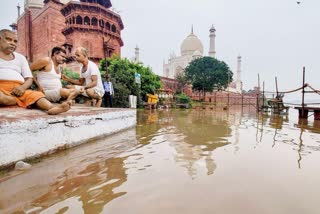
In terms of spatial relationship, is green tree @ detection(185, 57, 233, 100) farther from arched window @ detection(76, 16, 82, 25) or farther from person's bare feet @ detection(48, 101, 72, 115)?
person's bare feet @ detection(48, 101, 72, 115)

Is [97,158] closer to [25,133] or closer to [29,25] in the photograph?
[25,133]

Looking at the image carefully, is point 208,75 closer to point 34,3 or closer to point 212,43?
point 212,43

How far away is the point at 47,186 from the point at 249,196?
177 centimetres

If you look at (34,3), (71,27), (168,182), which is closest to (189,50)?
(71,27)

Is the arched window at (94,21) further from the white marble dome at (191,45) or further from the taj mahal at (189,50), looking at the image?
the white marble dome at (191,45)

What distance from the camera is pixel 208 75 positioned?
31.5 metres

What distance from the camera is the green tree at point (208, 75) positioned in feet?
103

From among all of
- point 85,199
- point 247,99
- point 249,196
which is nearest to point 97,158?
point 85,199

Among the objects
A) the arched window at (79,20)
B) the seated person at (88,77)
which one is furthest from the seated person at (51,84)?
the arched window at (79,20)

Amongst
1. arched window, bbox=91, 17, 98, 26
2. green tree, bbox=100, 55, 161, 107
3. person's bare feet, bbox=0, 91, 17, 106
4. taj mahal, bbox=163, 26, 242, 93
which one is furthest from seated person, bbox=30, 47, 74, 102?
taj mahal, bbox=163, 26, 242, 93

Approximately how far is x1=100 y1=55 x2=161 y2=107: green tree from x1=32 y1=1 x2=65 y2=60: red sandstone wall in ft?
47.9

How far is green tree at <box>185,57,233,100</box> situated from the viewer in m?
31.4

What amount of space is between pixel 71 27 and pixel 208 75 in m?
20.1

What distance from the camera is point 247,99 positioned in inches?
1533
